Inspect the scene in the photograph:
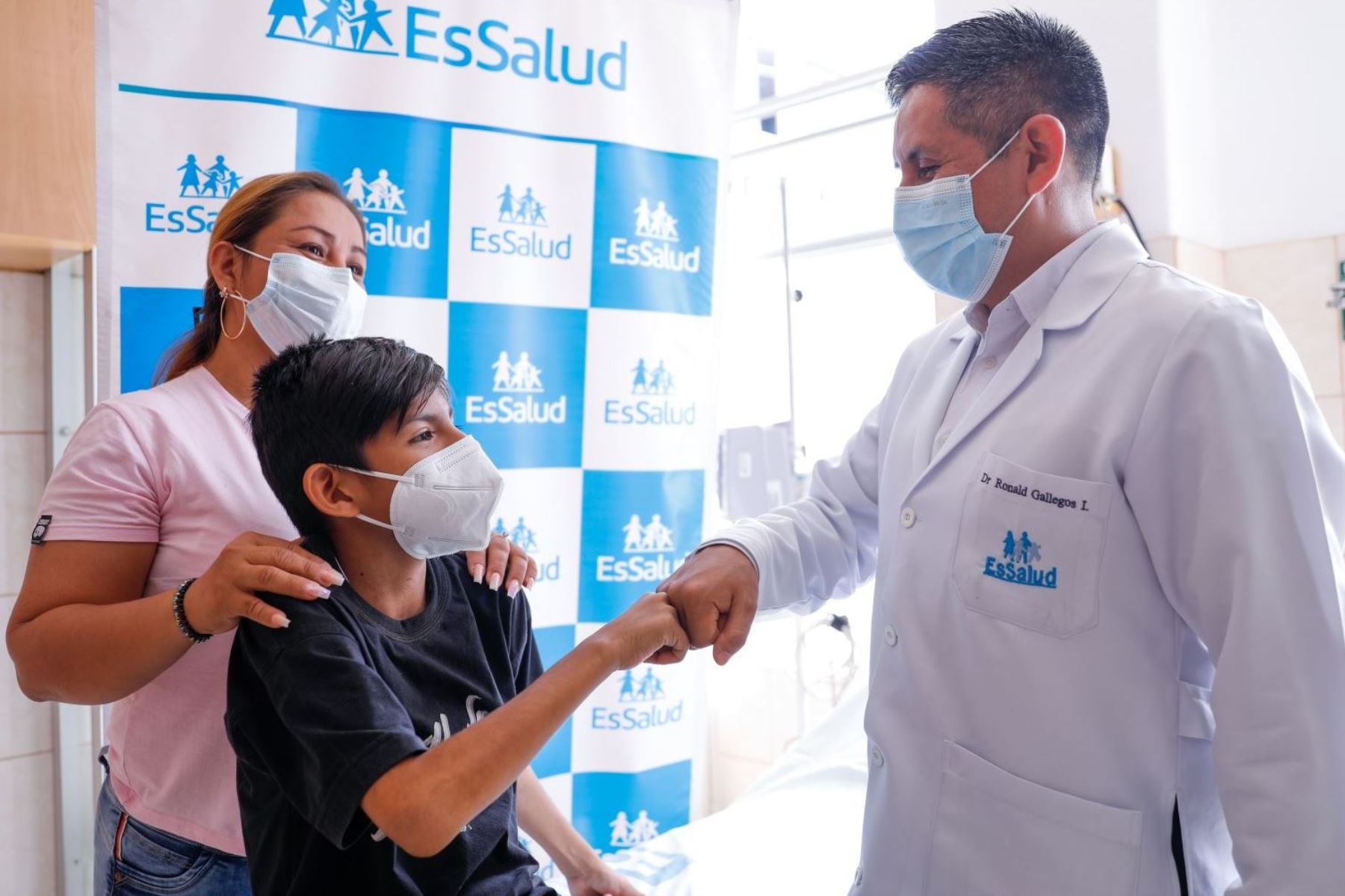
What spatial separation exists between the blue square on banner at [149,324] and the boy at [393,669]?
103 centimetres

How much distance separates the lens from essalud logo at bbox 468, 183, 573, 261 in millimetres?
2602

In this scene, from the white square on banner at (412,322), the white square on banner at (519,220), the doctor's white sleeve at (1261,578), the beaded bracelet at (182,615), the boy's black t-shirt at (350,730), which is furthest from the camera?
the white square on banner at (519,220)

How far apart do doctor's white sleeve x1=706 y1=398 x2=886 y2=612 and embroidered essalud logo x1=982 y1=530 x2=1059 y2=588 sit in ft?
1.42

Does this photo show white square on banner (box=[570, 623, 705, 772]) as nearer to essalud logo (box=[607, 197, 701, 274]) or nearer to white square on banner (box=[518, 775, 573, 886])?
white square on banner (box=[518, 775, 573, 886])

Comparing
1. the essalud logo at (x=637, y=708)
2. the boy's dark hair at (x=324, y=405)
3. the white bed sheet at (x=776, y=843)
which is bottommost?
the white bed sheet at (x=776, y=843)

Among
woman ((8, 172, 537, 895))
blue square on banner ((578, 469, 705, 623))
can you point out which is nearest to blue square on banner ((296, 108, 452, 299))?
blue square on banner ((578, 469, 705, 623))

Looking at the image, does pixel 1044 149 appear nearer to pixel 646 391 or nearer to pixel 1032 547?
pixel 1032 547

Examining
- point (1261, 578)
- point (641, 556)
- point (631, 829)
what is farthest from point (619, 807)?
point (1261, 578)

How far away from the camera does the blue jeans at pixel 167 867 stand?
1351mm

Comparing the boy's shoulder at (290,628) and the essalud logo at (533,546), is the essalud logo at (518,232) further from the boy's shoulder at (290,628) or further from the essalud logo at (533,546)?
the boy's shoulder at (290,628)

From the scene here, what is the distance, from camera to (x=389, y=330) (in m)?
2.48

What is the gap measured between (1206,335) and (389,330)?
6.44ft

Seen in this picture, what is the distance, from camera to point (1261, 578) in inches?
37.4

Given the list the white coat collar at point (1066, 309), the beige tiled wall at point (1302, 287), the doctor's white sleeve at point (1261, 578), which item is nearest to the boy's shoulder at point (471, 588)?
the white coat collar at point (1066, 309)
